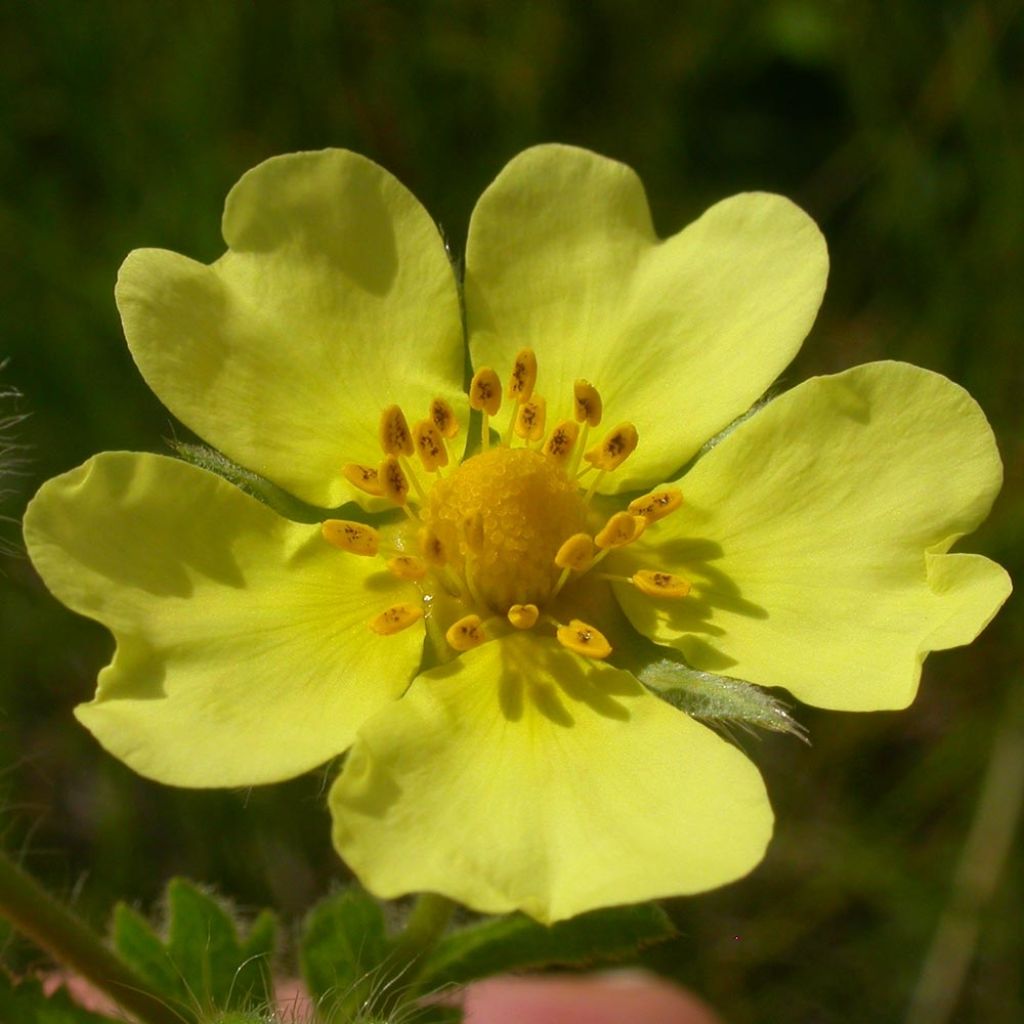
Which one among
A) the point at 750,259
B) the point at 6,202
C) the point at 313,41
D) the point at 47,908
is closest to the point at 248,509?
the point at 47,908

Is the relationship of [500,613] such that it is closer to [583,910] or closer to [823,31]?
[583,910]

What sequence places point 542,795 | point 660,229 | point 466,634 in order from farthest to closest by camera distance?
1. point 660,229
2. point 466,634
3. point 542,795

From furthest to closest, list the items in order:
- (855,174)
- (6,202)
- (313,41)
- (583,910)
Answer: (855,174), (313,41), (6,202), (583,910)

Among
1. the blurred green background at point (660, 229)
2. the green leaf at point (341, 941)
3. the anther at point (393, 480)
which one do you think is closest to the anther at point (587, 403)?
the anther at point (393, 480)

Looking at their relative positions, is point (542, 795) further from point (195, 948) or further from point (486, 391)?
point (195, 948)

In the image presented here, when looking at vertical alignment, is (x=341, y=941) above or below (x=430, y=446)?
below

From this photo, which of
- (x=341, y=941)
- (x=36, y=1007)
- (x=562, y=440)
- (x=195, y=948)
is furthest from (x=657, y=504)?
(x=36, y=1007)
